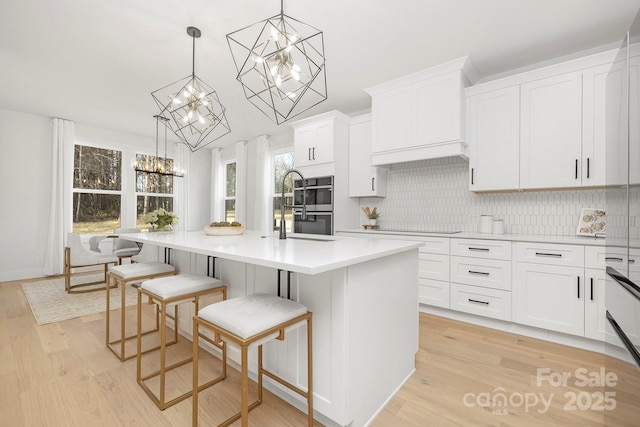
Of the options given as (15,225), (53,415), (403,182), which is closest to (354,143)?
(403,182)

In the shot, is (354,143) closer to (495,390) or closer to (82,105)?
(495,390)

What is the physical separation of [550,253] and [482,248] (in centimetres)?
52

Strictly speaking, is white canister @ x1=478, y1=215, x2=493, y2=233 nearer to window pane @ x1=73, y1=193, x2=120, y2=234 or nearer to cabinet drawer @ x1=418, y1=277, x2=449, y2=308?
cabinet drawer @ x1=418, y1=277, x2=449, y2=308

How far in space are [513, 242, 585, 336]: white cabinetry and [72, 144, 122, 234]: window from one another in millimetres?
6510

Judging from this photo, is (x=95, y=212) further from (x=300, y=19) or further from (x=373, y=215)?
(x=300, y=19)

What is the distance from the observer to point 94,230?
5.39 metres

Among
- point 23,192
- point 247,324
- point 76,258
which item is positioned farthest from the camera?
point 23,192

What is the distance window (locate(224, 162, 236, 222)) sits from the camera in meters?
6.84

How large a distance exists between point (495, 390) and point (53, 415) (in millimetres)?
2529

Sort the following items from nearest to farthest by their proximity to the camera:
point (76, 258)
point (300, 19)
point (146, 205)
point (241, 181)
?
point (300, 19) < point (76, 258) < point (146, 205) < point (241, 181)

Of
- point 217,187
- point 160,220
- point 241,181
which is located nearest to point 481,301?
point 160,220

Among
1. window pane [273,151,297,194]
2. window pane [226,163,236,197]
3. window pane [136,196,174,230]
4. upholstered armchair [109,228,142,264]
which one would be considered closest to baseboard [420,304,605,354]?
window pane [273,151,297,194]

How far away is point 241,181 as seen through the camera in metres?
6.21

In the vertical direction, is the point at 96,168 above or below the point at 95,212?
above
